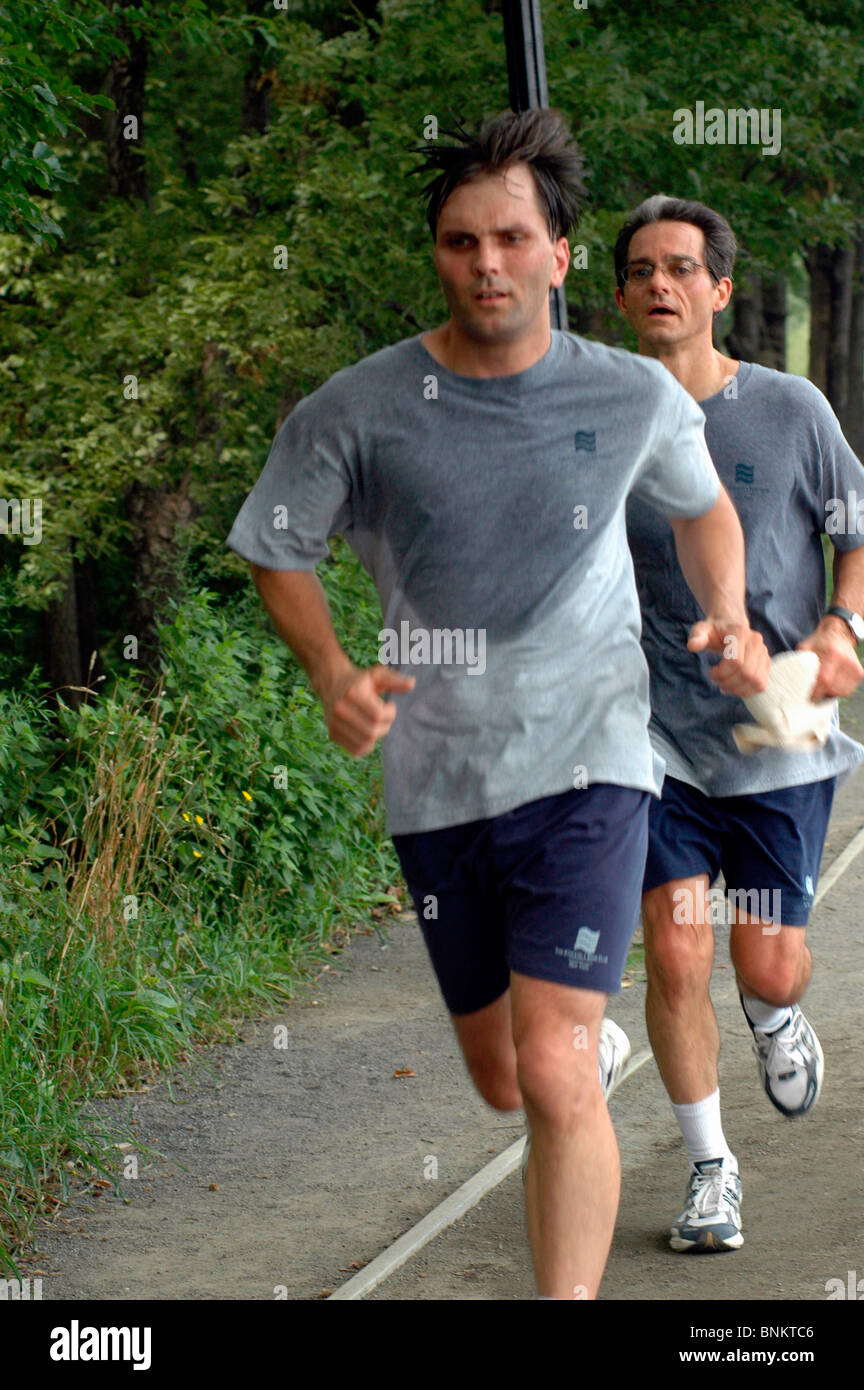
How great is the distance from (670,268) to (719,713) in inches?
44.3

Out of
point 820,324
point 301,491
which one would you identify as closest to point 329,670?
point 301,491

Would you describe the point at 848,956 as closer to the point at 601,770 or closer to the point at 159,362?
the point at 601,770

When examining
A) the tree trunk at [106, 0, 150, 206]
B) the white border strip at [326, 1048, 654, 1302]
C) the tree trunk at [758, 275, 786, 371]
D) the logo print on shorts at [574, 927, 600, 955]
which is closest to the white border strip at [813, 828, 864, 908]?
the white border strip at [326, 1048, 654, 1302]

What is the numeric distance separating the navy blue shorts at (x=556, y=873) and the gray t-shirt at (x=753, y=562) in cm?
89

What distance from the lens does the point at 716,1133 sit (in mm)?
4422

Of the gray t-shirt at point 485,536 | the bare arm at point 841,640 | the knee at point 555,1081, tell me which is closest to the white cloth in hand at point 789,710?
the bare arm at point 841,640

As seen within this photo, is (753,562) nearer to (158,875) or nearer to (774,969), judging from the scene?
(774,969)

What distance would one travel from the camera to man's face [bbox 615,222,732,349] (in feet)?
14.6

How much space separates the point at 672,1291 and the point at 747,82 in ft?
42.8

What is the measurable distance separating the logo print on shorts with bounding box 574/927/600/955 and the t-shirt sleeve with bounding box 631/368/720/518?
89 cm

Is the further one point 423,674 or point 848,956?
point 848,956

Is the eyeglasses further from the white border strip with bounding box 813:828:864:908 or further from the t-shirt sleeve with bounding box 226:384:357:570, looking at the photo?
the white border strip with bounding box 813:828:864:908

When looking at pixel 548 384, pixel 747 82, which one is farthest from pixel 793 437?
pixel 747 82

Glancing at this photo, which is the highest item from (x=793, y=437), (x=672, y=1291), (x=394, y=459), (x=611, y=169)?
(x=611, y=169)
